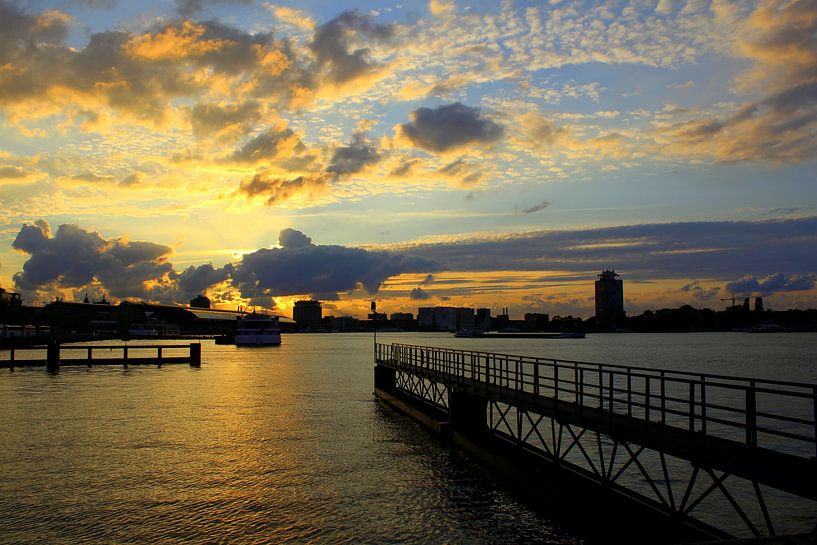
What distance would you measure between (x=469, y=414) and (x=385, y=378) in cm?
2333

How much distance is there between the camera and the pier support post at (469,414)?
3103 cm

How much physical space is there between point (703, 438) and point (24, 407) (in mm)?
45568

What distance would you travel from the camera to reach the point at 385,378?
53.9m

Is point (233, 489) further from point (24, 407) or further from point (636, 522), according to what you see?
point (24, 407)

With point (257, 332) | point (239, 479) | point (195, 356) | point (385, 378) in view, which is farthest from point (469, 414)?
point (257, 332)

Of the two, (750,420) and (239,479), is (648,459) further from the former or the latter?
(750,420)

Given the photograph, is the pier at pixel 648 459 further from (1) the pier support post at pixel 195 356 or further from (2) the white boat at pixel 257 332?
(2) the white boat at pixel 257 332

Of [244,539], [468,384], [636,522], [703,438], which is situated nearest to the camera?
[703,438]

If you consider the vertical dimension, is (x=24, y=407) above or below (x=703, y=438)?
below

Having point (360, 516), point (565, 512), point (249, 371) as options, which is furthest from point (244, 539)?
point (249, 371)

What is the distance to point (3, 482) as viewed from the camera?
24.6m

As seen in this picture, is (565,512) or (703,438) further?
(565,512)

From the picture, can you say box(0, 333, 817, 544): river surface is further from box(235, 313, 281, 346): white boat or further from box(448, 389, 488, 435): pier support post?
box(235, 313, 281, 346): white boat

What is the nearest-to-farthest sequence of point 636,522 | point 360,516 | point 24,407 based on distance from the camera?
point 636,522 < point 360,516 < point 24,407
